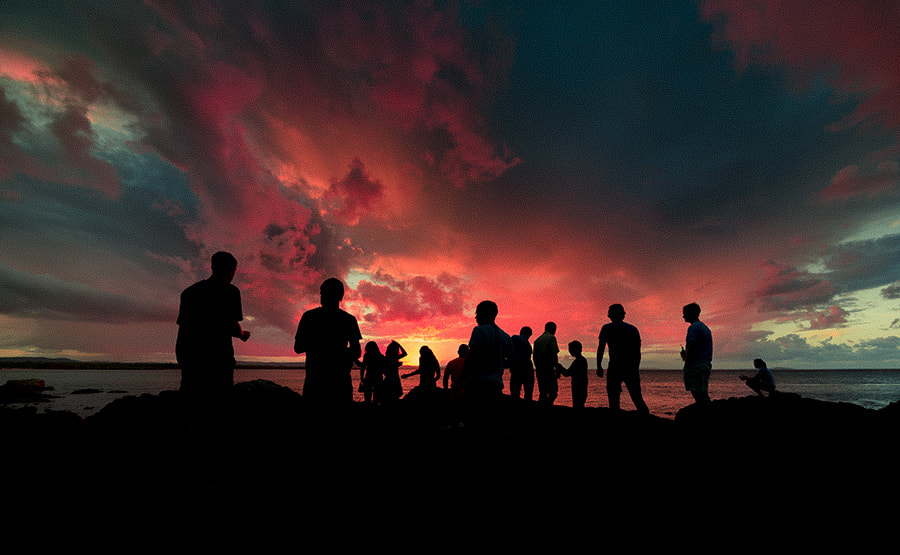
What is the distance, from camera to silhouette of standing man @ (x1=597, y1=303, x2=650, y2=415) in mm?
7832

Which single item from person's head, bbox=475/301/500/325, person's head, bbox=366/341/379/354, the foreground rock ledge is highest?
person's head, bbox=475/301/500/325

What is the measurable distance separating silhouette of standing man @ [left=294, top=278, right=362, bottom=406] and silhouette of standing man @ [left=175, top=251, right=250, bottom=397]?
0.79 m

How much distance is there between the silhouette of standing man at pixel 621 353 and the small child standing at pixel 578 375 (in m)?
1.19

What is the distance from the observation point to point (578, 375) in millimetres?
9609

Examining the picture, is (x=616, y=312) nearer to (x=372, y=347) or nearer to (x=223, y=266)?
(x=372, y=347)

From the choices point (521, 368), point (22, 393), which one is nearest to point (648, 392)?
point (521, 368)

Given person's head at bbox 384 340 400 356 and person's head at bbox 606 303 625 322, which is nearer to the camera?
person's head at bbox 606 303 625 322

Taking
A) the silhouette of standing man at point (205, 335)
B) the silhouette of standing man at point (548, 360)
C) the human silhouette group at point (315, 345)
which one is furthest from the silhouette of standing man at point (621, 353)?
the silhouette of standing man at point (205, 335)

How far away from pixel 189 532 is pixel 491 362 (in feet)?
12.2

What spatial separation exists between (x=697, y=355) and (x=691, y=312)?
1.00 meters

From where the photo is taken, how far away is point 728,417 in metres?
8.10

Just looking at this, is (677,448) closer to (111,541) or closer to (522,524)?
(522,524)

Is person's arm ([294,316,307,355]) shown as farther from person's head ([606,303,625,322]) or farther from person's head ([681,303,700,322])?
person's head ([681,303,700,322])

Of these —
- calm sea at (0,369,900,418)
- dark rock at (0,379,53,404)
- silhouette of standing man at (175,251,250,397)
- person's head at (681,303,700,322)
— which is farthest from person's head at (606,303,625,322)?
dark rock at (0,379,53,404)
